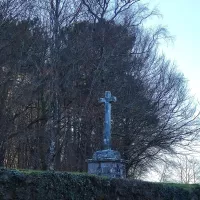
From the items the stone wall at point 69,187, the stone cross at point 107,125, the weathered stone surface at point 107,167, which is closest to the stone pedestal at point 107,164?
the weathered stone surface at point 107,167

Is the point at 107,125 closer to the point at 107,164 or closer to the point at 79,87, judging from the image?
the point at 107,164

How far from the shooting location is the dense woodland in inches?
769

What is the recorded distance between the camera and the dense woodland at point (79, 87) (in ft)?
64.1

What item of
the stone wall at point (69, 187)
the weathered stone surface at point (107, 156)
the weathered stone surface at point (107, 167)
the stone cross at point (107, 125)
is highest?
the stone cross at point (107, 125)

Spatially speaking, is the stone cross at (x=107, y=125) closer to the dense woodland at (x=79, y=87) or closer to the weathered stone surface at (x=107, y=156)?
the weathered stone surface at (x=107, y=156)

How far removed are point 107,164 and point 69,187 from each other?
528 cm

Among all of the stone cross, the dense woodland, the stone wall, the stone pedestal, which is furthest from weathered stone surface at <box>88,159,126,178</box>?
the dense woodland

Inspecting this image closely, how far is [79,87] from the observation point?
22656mm

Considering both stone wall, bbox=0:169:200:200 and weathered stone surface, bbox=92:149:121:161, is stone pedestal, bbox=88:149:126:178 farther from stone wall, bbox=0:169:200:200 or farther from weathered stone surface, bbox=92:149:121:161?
stone wall, bbox=0:169:200:200

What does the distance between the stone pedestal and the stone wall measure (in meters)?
2.54

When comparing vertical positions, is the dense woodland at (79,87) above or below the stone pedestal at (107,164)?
above

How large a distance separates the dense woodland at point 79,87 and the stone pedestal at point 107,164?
5.98 m

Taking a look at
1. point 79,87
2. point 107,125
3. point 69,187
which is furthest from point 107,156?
point 79,87

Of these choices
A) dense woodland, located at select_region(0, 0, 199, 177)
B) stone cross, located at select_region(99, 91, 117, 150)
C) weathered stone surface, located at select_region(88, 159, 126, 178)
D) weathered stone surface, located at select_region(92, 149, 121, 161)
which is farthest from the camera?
dense woodland, located at select_region(0, 0, 199, 177)
